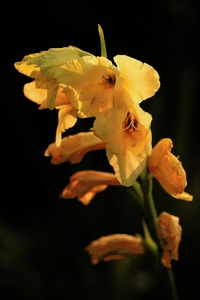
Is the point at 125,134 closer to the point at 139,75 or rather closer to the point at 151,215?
the point at 139,75

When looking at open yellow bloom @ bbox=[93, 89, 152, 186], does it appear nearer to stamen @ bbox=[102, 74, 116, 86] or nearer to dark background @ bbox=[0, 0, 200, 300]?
stamen @ bbox=[102, 74, 116, 86]

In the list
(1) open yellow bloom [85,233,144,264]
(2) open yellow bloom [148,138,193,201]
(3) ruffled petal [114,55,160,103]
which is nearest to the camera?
(3) ruffled petal [114,55,160,103]

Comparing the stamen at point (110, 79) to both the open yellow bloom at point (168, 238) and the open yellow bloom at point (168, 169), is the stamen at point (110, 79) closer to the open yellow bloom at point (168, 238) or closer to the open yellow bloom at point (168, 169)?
the open yellow bloom at point (168, 169)

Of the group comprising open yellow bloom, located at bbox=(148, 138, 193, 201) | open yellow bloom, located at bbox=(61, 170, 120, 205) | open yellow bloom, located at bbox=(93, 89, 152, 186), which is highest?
open yellow bloom, located at bbox=(93, 89, 152, 186)

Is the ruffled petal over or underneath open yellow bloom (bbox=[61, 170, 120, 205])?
over

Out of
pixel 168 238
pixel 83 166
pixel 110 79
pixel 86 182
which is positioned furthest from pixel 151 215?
pixel 83 166

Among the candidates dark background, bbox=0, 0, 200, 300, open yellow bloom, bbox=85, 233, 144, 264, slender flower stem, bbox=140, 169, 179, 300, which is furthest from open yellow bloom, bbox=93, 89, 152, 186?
dark background, bbox=0, 0, 200, 300

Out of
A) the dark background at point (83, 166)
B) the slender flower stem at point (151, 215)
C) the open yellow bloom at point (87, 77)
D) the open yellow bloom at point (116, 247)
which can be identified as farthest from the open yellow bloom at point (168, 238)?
the dark background at point (83, 166)
